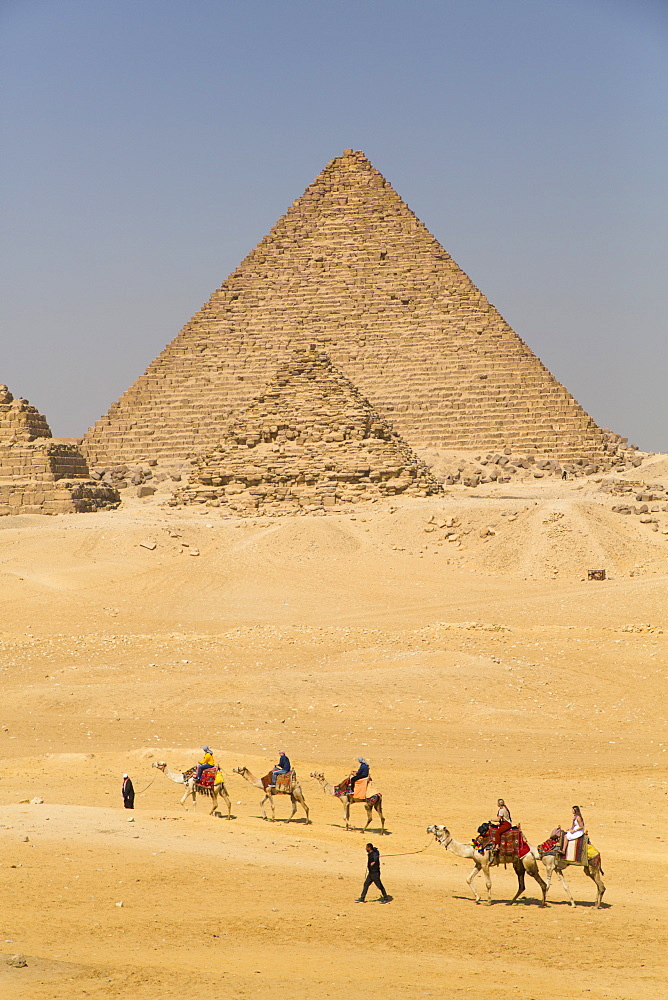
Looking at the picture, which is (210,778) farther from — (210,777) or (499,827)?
(499,827)

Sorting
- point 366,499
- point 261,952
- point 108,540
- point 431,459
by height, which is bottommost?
point 261,952

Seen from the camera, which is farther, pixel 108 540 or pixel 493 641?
pixel 108 540

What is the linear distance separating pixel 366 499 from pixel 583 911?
947 inches

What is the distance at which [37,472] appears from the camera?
113 ft

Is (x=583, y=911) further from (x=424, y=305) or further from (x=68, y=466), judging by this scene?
(x=424, y=305)

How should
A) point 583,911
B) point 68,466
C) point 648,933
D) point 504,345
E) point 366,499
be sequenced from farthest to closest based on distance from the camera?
point 504,345 < point 68,466 < point 366,499 < point 583,911 < point 648,933

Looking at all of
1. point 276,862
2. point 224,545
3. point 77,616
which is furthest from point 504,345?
point 276,862

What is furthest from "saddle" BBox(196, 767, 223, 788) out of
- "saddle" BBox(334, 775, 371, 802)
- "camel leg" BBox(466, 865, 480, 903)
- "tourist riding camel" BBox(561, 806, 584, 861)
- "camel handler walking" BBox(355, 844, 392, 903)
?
"tourist riding camel" BBox(561, 806, 584, 861)

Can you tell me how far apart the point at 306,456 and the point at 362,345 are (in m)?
31.4

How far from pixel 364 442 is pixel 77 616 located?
12740 millimetres

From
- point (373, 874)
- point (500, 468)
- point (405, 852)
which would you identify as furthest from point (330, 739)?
point (500, 468)

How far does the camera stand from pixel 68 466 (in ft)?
117

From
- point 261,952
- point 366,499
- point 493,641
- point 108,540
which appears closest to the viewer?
point 261,952

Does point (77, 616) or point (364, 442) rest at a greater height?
point (364, 442)
